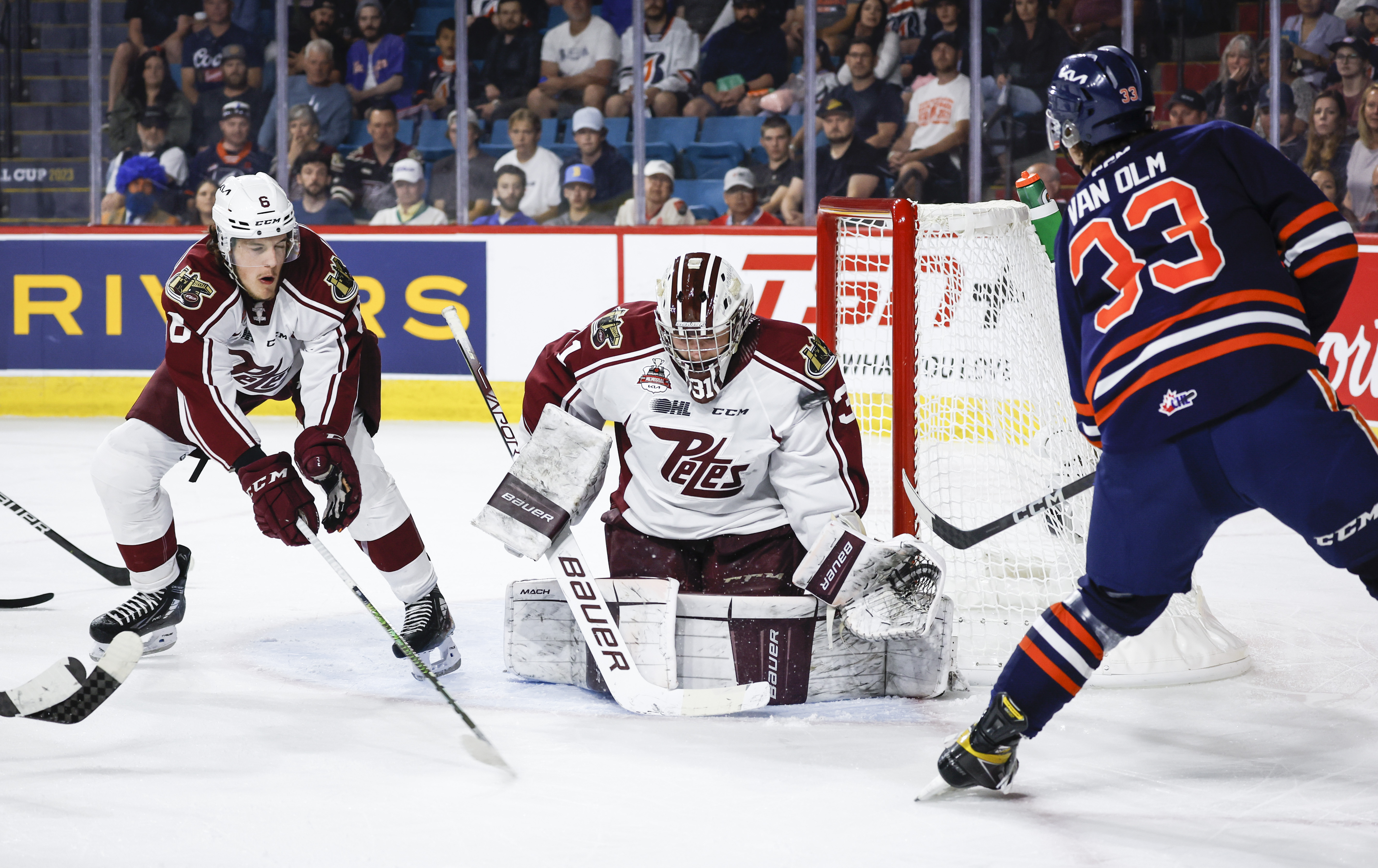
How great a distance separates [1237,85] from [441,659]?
487 cm

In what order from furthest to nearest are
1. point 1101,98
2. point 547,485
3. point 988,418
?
1. point 988,418
2. point 547,485
3. point 1101,98

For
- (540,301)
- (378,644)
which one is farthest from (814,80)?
(378,644)

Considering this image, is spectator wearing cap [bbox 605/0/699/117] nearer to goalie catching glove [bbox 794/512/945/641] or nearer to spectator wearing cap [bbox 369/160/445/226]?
spectator wearing cap [bbox 369/160/445/226]

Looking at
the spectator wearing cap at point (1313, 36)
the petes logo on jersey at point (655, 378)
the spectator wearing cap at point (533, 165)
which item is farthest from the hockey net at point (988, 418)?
the spectator wearing cap at point (533, 165)

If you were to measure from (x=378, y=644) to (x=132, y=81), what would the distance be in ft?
16.9

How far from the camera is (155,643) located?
3.27m

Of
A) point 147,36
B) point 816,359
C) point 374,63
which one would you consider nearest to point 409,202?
point 374,63

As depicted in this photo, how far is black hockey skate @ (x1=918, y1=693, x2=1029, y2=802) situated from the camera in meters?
2.23

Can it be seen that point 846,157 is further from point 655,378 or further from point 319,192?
point 655,378

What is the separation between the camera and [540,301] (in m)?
7.07

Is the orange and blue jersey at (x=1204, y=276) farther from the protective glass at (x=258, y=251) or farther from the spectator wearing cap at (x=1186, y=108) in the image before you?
the spectator wearing cap at (x=1186, y=108)

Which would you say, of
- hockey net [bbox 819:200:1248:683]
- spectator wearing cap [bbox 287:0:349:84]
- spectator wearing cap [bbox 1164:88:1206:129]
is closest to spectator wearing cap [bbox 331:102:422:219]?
spectator wearing cap [bbox 287:0:349:84]

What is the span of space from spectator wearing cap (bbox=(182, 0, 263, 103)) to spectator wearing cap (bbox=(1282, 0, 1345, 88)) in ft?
16.3

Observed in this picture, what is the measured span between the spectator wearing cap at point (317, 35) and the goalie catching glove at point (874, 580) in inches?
217
